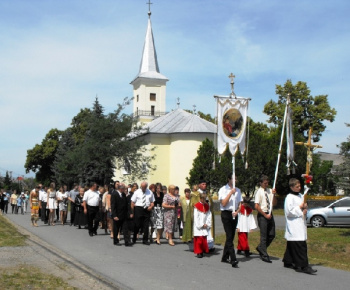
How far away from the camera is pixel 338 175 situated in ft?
57.6

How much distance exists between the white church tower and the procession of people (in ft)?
166

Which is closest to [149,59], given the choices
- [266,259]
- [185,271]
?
[266,259]

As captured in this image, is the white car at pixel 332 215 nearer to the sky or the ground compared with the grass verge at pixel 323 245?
nearer to the sky

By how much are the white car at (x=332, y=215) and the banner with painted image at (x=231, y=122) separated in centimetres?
1271

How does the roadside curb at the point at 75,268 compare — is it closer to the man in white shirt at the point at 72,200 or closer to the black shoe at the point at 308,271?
the black shoe at the point at 308,271

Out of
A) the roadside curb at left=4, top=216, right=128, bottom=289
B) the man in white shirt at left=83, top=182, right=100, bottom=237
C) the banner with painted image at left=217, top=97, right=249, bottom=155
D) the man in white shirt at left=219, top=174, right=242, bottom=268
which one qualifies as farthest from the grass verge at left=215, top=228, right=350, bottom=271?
the roadside curb at left=4, top=216, right=128, bottom=289

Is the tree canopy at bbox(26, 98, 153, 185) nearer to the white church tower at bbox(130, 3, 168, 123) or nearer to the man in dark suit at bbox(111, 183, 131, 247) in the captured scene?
the man in dark suit at bbox(111, 183, 131, 247)

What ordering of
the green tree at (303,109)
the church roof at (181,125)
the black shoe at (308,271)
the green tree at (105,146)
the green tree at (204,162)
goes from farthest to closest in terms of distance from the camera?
the church roof at (181,125), the green tree at (303,109), the green tree at (204,162), the green tree at (105,146), the black shoe at (308,271)

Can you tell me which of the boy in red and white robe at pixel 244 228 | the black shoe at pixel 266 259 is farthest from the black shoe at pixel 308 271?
the boy in red and white robe at pixel 244 228

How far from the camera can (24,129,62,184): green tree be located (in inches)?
3250

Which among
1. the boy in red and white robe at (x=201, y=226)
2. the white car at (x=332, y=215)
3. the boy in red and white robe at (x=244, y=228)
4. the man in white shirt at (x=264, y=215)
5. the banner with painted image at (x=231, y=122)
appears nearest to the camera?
the man in white shirt at (x=264, y=215)

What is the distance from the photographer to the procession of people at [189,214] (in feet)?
34.0

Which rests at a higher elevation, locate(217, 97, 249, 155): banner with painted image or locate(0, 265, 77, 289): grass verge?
locate(217, 97, 249, 155): banner with painted image

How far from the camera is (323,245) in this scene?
16.5 meters
